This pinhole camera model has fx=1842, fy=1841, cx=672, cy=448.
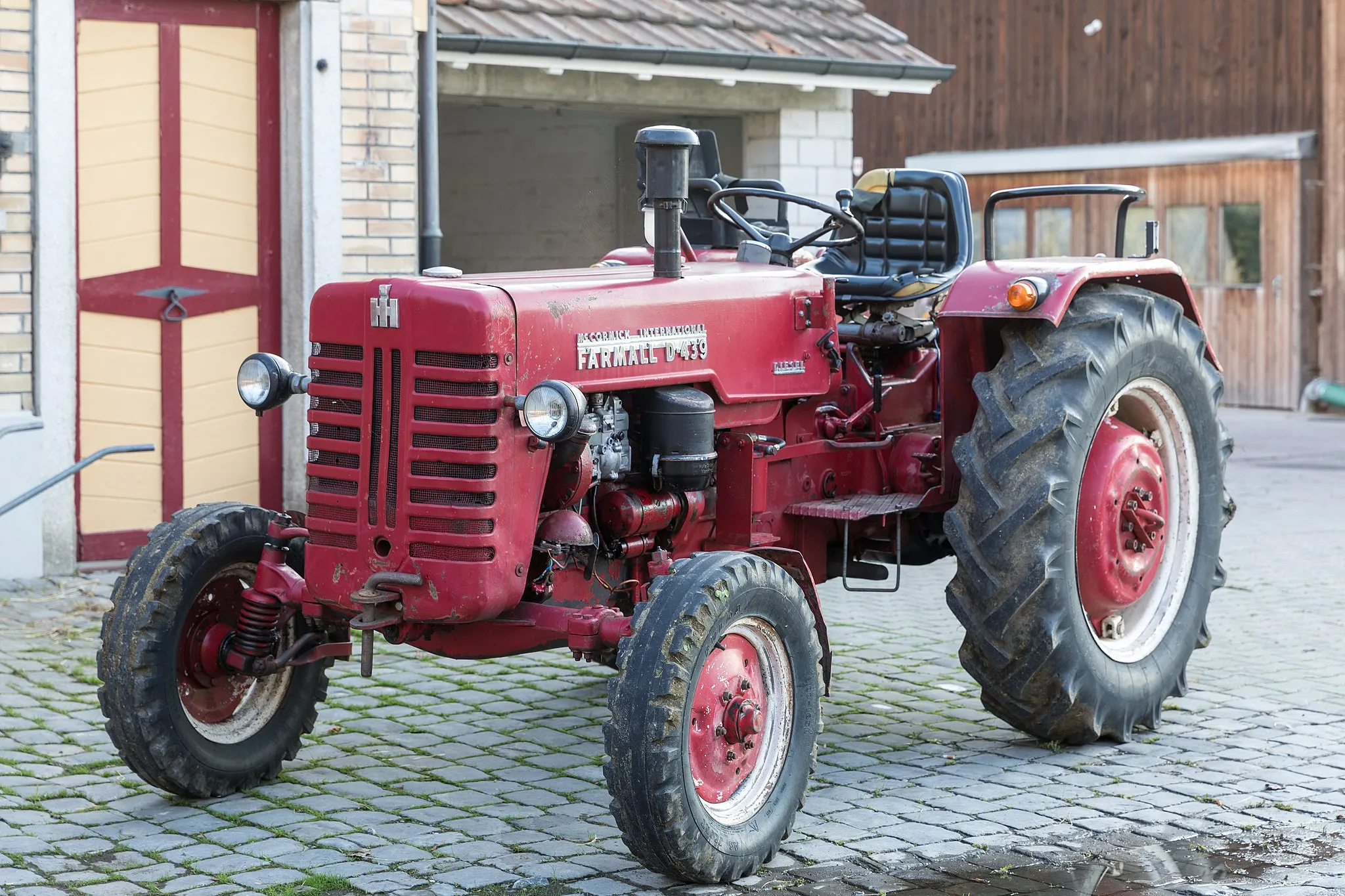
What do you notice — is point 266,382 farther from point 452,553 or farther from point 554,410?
point 554,410

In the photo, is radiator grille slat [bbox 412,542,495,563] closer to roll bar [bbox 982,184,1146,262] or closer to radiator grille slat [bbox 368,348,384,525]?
radiator grille slat [bbox 368,348,384,525]

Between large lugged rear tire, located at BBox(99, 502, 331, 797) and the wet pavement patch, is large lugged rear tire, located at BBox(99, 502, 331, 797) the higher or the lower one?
the higher one

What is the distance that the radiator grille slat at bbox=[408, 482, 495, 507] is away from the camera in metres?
4.45

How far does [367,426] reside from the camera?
4.60 m

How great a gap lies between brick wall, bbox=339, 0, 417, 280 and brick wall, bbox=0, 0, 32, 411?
1.50 m

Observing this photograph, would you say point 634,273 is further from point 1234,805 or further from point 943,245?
point 1234,805

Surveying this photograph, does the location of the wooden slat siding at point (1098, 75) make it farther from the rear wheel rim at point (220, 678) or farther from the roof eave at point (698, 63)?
the rear wheel rim at point (220, 678)

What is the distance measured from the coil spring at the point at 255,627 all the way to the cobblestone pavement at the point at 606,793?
432mm

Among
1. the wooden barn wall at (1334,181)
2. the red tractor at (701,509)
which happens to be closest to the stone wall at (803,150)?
the red tractor at (701,509)

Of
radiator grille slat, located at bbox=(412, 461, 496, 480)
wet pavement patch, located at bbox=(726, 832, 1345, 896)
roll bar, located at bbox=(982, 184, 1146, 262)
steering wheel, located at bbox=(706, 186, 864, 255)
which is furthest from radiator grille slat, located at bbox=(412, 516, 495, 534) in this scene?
roll bar, located at bbox=(982, 184, 1146, 262)

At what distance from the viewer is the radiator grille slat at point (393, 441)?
179 inches

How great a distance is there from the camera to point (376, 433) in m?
4.61

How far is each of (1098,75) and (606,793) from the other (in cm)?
1620

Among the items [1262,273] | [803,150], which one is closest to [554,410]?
[803,150]
